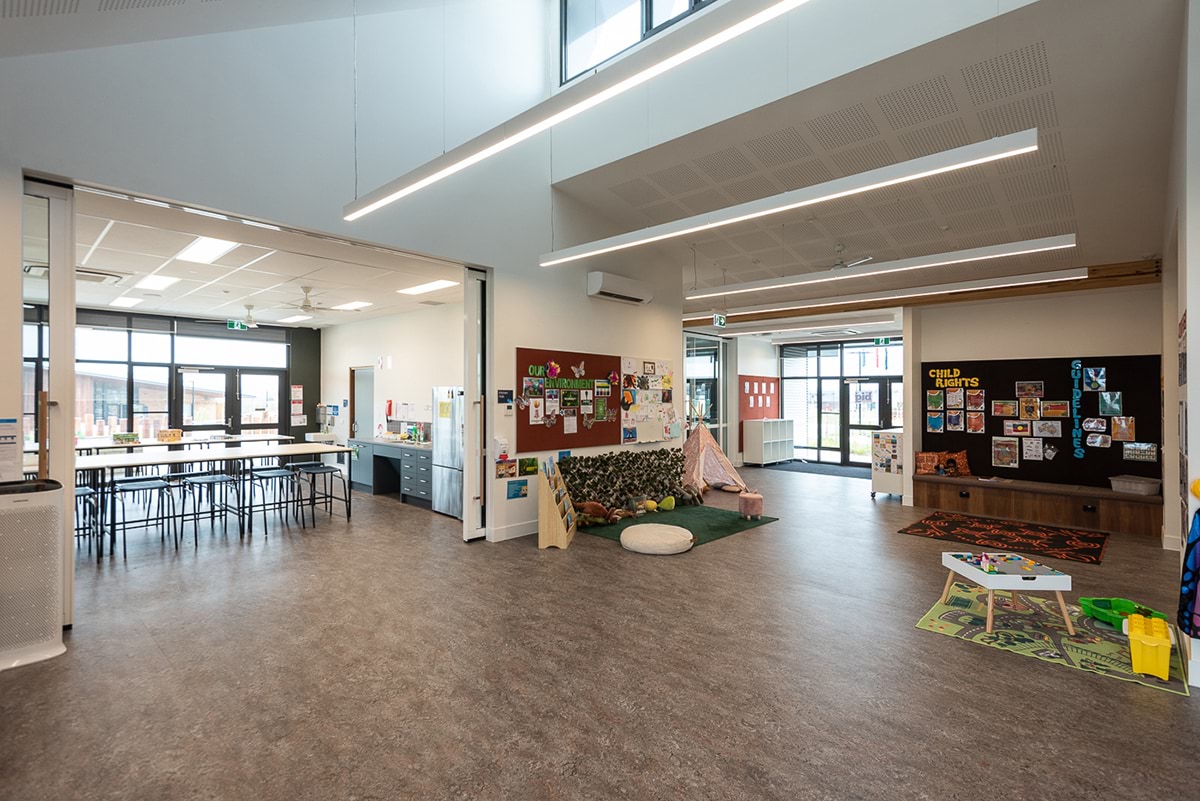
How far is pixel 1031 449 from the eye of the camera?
A: 7.90m

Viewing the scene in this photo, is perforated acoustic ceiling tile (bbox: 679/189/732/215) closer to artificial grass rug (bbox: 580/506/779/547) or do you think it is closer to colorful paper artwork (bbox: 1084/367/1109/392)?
artificial grass rug (bbox: 580/506/779/547)

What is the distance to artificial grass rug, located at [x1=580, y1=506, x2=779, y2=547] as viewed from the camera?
6441 mm

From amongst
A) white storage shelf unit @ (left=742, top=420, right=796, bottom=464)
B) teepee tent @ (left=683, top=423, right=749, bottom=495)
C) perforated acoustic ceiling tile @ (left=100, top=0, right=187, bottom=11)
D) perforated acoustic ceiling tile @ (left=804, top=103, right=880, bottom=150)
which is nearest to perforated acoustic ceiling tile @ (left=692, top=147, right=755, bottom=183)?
perforated acoustic ceiling tile @ (left=804, top=103, right=880, bottom=150)

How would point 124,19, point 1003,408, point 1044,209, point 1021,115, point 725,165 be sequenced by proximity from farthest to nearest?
point 1003,408, point 1044,209, point 725,165, point 1021,115, point 124,19

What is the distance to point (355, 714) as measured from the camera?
2783 millimetres

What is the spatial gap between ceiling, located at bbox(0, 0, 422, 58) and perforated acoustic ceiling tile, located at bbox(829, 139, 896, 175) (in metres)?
4.34

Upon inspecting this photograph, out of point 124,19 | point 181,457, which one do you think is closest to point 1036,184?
point 124,19

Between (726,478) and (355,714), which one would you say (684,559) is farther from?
(726,478)

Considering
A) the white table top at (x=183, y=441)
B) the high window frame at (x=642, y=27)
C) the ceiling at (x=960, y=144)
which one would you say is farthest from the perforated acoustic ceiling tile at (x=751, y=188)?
the white table top at (x=183, y=441)

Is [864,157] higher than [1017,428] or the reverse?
higher

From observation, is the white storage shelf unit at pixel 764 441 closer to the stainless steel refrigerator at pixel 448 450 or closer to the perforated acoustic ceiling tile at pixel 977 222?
the perforated acoustic ceiling tile at pixel 977 222

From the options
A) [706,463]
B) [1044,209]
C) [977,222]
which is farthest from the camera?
[706,463]

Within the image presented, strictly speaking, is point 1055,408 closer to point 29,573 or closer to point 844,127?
point 844,127

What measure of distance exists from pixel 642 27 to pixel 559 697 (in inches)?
232
